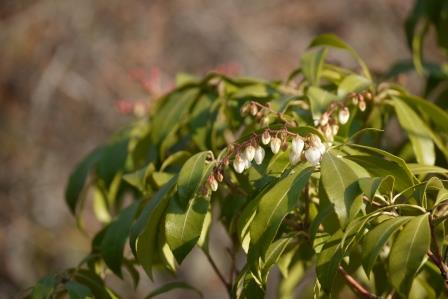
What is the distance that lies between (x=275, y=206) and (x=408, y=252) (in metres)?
0.21

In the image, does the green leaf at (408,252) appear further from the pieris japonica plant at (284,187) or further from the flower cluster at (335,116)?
the flower cluster at (335,116)

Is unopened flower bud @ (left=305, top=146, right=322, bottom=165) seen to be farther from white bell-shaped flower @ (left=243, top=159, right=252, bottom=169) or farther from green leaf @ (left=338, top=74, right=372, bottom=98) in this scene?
green leaf @ (left=338, top=74, right=372, bottom=98)

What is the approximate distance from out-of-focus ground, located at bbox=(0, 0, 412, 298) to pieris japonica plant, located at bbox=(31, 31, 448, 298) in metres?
3.71

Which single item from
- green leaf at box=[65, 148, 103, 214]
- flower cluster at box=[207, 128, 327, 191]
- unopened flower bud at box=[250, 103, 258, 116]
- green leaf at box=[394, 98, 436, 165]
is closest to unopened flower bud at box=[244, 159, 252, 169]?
flower cluster at box=[207, 128, 327, 191]

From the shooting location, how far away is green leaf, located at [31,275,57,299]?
4.64 feet

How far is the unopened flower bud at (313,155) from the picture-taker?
1.17 meters

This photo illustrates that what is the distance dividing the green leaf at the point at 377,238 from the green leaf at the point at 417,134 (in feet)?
1.65

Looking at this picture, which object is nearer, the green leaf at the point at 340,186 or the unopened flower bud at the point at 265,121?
the green leaf at the point at 340,186

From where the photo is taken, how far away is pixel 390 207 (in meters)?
1.13

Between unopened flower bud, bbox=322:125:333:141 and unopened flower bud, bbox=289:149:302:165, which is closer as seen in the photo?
unopened flower bud, bbox=289:149:302:165

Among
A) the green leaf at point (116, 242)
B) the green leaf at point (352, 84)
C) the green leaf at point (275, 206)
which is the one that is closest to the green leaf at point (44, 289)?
the green leaf at point (116, 242)

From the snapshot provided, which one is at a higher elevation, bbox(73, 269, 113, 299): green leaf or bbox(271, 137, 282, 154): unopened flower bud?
bbox(271, 137, 282, 154): unopened flower bud

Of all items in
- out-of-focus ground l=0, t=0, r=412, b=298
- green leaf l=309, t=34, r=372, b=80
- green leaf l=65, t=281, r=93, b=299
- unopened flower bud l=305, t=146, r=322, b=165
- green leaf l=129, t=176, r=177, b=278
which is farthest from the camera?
out-of-focus ground l=0, t=0, r=412, b=298

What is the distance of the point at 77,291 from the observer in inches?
55.4
